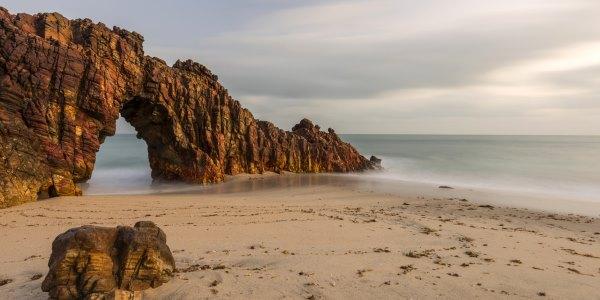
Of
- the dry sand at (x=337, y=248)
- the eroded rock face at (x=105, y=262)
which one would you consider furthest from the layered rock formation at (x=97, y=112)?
the eroded rock face at (x=105, y=262)

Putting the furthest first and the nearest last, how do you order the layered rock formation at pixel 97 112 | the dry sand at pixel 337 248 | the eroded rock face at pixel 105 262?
the layered rock formation at pixel 97 112, the dry sand at pixel 337 248, the eroded rock face at pixel 105 262

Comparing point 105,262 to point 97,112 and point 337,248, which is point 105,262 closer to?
point 337,248

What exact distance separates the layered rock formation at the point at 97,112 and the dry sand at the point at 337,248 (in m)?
3.14

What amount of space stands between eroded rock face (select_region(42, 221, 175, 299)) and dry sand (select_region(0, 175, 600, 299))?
46 centimetres

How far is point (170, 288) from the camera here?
25.8ft

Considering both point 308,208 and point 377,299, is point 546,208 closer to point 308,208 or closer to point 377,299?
point 308,208

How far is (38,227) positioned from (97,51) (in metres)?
15.6

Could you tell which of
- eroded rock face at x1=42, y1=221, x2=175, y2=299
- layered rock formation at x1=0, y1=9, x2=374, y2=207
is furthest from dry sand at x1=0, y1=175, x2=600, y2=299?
layered rock formation at x1=0, y1=9, x2=374, y2=207

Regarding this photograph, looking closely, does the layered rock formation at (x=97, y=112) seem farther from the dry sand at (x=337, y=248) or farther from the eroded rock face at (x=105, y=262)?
the eroded rock face at (x=105, y=262)

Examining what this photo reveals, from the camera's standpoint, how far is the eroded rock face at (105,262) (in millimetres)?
6992

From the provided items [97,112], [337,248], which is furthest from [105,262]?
[97,112]

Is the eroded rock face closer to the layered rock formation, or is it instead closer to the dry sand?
the dry sand

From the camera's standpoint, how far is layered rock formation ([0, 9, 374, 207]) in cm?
2039

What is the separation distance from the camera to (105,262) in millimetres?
7371
